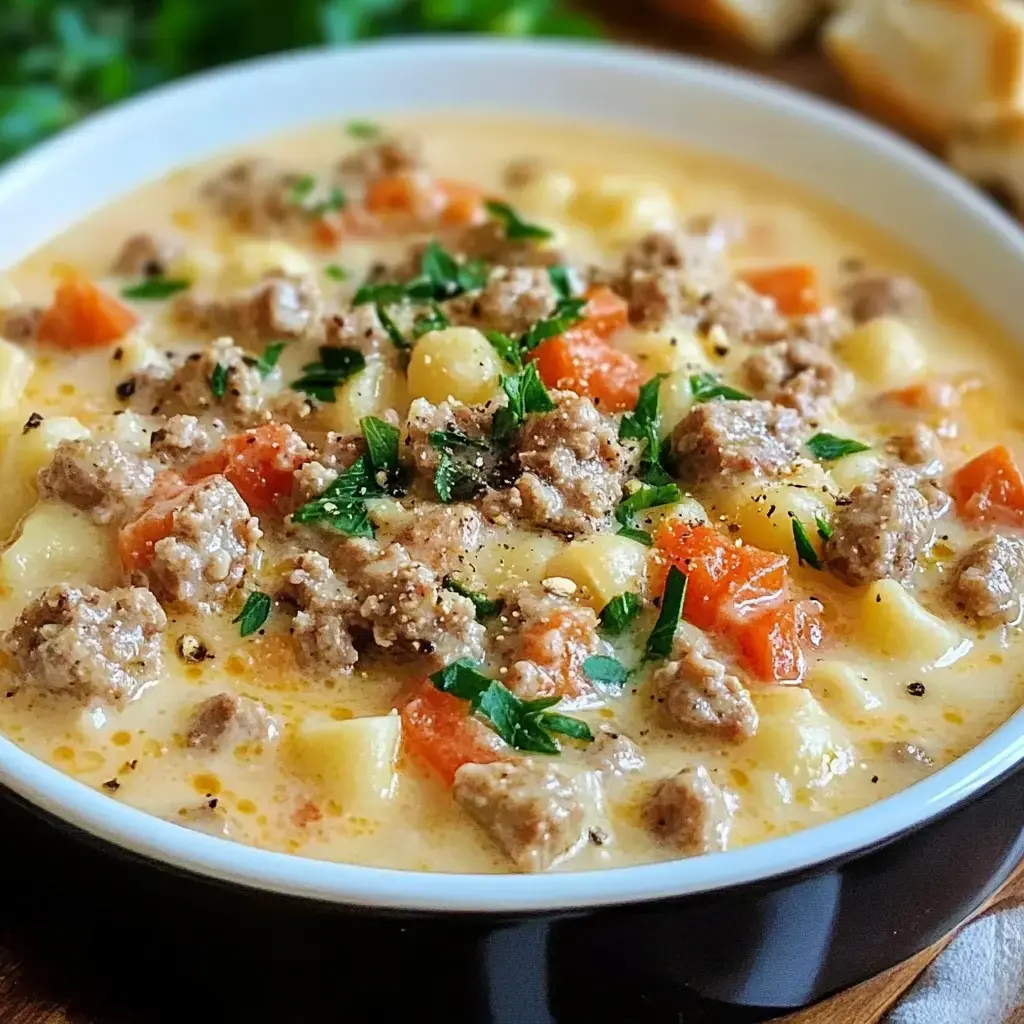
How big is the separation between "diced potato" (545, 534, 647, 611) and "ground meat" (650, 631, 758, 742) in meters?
0.23

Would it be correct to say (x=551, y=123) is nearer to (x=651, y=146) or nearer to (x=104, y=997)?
(x=651, y=146)

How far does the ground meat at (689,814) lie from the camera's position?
2.52 meters

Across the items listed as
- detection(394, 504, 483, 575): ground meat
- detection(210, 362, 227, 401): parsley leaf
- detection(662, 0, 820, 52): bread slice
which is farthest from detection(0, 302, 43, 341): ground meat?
detection(662, 0, 820, 52): bread slice

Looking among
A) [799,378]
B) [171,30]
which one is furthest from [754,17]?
[799,378]

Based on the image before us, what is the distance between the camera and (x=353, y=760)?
2.62 m

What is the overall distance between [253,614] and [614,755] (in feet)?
2.71

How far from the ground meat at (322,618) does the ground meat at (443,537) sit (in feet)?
0.57

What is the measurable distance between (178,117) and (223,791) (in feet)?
8.58

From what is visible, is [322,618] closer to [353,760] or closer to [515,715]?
[353,760]

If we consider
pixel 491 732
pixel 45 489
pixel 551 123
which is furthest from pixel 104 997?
pixel 551 123

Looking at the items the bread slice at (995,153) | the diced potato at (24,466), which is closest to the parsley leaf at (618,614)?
the diced potato at (24,466)

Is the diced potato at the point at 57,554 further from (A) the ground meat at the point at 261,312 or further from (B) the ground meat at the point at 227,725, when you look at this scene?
(A) the ground meat at the point at 261,312

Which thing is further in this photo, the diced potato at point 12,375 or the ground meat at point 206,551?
the diced potato at point 12,375

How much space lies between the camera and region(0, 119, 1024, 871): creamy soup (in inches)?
105
